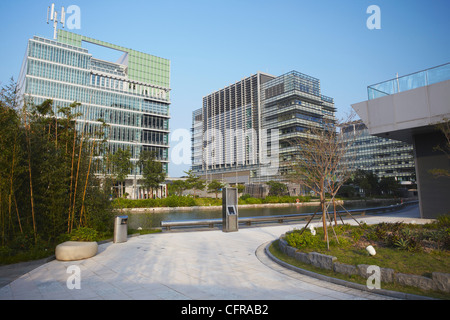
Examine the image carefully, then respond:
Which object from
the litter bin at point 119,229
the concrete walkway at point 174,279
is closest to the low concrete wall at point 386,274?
the concrete walkway at point 174,279

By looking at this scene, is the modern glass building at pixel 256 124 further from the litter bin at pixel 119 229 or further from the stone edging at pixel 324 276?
the stone edging at pixel 324 276

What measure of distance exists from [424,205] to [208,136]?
108398mm

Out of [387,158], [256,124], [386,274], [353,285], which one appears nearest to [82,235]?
[353,285]

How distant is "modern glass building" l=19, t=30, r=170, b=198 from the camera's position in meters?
46.7

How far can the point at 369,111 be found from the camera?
1631 cm

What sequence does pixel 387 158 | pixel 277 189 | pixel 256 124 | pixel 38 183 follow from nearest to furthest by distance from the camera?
pixel 38 183 → pixel 277 189 → pixel 387 158 → pixel 256 124

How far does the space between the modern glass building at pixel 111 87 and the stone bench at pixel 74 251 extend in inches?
1417

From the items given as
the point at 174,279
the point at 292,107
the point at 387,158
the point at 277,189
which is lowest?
the point at 174,279

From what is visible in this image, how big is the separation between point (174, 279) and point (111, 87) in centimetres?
5569

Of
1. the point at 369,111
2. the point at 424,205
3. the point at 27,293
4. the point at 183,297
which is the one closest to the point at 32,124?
the point at 27,293

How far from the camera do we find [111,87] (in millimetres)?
54250

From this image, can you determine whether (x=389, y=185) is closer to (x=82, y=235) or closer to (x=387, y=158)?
(x=387, y=158)

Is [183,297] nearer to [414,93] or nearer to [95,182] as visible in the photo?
[95,182]

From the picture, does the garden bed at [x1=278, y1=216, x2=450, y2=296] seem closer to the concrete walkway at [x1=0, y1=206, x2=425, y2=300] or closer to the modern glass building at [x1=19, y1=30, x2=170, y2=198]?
the concrete walkway at [x1=0, y1=206, x2=425, y2=300]
